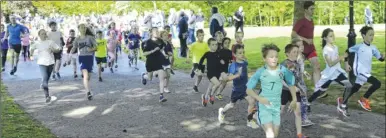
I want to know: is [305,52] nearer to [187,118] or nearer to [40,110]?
[187,118]

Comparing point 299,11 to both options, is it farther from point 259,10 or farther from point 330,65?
point 259,10

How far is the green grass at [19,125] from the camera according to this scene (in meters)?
7.98

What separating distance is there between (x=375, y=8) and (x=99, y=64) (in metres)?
36.9

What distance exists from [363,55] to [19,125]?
5687mm

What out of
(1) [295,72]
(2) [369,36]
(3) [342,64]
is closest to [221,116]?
(1) [295,72]

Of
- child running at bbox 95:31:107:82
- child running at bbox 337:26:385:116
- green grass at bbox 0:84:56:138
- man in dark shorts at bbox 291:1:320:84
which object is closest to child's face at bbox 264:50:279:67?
child running at bbox 337:26:385:116

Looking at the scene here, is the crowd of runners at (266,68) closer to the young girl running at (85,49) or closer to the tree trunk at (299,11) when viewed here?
the young girl running at (85,49)

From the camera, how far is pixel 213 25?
1719 cm

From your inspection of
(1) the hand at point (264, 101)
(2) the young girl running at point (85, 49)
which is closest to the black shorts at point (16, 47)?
(2) the young girl running at point (85, 49)

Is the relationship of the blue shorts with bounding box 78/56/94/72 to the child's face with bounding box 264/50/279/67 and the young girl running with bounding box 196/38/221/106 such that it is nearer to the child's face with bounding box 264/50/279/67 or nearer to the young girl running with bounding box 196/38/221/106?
the young girl running with bounding box 196/38/221/106

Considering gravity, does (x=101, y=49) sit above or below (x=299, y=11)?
below

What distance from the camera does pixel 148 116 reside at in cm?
946

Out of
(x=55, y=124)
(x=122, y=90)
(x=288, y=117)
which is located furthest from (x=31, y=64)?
(x=288, y=117)

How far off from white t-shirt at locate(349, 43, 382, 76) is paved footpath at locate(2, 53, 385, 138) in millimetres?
866
